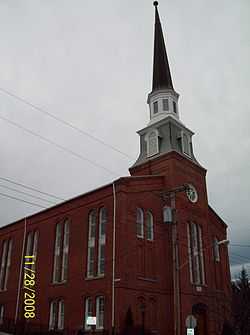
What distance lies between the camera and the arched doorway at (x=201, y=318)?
3143 centimetres

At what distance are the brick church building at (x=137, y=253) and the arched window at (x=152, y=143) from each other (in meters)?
0.11

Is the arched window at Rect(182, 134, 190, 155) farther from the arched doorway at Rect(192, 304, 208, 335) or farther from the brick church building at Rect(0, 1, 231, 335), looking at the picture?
the arched doorway at Rect(192, 304, 208, 335)

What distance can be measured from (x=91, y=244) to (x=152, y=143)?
40.0 feet

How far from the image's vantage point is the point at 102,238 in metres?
30.7

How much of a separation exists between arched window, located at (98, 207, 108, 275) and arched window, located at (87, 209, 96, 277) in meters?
0.90

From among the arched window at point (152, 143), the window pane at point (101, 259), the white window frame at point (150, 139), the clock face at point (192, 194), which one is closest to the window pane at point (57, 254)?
the window pane at point (101, 259)

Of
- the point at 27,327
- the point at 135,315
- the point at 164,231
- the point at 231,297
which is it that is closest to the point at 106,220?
the point at 164,231

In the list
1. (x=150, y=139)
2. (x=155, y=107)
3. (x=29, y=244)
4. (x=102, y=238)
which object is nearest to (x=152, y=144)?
(x=150, y=139)

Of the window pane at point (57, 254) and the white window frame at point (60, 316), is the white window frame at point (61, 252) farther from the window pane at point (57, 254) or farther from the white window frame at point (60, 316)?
the white window frame at point (60, 316)

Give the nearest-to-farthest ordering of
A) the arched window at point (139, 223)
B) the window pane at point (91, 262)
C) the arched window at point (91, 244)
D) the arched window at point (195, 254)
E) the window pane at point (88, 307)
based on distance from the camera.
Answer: the window pane at point (88, 307) < the arched window at point (139, 223) < the window pane at point (91, 262) < the arched window at point (91, 244) < the arched window at point (195, 254)

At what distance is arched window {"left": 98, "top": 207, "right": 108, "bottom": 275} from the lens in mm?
29827

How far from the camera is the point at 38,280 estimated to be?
36.2 metres

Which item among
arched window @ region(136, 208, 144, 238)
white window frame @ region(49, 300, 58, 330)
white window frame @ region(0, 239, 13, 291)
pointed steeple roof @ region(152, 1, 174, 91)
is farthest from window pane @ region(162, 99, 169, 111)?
white window frame @ region(0, 239, 13, 291)

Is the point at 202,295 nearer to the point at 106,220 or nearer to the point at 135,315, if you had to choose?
the point at 135,315
